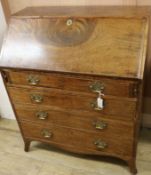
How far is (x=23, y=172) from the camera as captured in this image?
1.73 meters

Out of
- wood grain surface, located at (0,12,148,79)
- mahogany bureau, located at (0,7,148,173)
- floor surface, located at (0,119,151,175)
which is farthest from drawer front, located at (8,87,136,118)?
floor surface, located at (0,119,151,175)

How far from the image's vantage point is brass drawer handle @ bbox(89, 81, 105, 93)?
4.15ft

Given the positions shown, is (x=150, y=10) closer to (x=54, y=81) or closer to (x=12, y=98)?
(x=54, y=81)

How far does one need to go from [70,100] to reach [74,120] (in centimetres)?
17

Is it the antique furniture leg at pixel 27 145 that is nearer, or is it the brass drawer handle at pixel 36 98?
the brass drawer handle at pixel 36 98

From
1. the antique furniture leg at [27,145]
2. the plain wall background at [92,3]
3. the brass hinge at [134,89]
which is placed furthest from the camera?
the antique furniture leg at [27,145]

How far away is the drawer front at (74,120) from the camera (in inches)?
55.4

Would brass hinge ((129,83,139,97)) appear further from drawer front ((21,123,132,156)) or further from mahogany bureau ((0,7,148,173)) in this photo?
drawer front ((21,123,132,156))

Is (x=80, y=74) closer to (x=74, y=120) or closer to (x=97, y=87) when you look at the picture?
(x=97, y=87)

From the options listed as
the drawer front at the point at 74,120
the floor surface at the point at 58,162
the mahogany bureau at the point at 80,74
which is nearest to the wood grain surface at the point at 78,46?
the mahogany bureau at the point at 80,74

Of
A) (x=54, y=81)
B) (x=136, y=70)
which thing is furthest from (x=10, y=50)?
(x=136, y=70)

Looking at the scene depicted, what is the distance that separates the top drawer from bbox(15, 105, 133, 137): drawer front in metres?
0.20

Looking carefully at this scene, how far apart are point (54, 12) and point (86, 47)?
1.25 feet

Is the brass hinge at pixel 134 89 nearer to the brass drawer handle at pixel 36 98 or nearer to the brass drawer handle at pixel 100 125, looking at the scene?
the brass drawer handle at pixel 100 125
